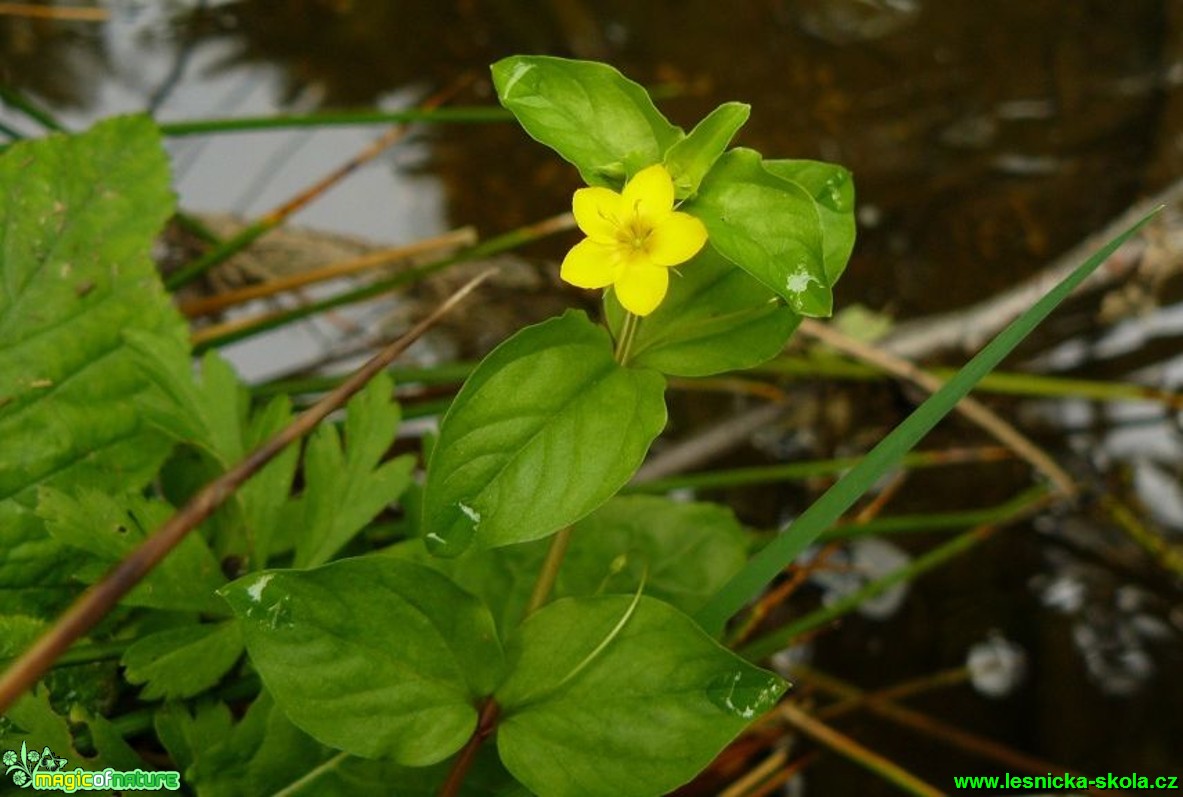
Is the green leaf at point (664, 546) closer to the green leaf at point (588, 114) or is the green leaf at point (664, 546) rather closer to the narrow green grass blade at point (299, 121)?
the green leaf at point (588, 114)

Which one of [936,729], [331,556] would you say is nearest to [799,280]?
[331,556]

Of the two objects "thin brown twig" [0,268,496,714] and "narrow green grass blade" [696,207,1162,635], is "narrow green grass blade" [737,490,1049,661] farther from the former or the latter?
"thin brown twig" [0,268,496,714]

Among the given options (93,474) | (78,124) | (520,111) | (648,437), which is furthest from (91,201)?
(78,124)

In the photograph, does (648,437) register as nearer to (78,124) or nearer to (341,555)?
(341,555)

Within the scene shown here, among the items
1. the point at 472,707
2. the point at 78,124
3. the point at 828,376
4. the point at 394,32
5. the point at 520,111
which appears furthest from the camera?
the point at 394,32

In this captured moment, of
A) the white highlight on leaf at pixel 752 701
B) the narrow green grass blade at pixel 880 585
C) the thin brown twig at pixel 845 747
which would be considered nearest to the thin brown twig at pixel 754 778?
the thin brown twig at pixel 845 747

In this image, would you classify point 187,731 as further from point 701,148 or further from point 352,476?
point 701,148

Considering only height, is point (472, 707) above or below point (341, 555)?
below
